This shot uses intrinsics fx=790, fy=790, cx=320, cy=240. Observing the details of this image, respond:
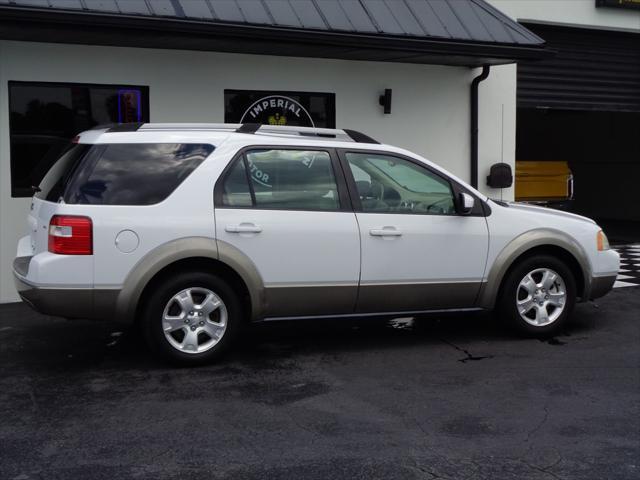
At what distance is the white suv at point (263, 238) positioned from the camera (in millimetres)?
5719

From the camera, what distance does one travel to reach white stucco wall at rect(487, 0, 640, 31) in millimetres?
11500

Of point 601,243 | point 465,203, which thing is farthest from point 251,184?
point 601,243

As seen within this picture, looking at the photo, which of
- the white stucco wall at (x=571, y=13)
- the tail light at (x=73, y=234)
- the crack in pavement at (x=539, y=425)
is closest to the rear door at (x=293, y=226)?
the tail light at (x=73, y=234)

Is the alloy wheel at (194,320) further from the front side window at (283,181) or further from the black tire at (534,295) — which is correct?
the black tire at (534,295)

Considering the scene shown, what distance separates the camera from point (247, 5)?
874cm

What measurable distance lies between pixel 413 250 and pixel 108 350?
2.67 metres

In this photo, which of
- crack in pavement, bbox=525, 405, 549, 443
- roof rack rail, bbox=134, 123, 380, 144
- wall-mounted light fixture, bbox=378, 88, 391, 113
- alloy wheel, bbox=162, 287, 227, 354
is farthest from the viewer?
wall-mounted light fixture, bbox=378, 88, 391, 113

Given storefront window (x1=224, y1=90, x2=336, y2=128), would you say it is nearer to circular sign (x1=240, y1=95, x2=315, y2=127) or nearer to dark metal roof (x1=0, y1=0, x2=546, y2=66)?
circular sign (x1=240, y1=95, x2=315, y2=127)

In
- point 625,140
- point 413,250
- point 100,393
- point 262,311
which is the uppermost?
point 625,140

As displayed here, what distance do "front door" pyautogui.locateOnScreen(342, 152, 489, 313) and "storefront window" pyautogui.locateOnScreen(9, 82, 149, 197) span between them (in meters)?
3.91

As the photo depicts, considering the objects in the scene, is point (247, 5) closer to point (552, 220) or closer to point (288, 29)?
point (288, 29)

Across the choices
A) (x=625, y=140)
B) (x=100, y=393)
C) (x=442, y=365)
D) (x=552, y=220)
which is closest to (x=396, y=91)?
(x=552, y=220)

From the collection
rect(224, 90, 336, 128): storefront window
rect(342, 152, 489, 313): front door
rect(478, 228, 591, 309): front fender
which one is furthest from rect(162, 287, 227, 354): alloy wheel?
rect(224, 90, 336, 128): storefront window

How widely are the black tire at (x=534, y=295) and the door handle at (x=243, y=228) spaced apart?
2.27 meters
